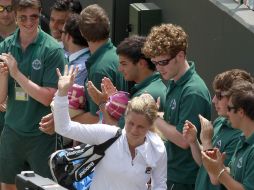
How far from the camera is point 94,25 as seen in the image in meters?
6.46

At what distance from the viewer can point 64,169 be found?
5.22 metres

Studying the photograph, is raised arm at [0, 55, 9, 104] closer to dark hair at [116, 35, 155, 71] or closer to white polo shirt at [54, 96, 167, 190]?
dark hair at [116, 35, 155, 71]

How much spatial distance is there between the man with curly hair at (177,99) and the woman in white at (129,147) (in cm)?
38

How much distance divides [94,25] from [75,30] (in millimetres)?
521

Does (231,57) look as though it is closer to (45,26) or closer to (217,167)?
(45,26)

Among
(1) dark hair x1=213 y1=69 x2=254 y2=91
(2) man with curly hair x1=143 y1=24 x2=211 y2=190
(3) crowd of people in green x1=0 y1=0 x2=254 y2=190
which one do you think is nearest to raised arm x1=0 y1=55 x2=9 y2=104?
(3) crowd of people in green x1=0 y1=0 x2=254 y2=190

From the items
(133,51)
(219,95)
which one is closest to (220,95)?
(219,95)

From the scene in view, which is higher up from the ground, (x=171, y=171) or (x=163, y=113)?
(x=163, y=113)

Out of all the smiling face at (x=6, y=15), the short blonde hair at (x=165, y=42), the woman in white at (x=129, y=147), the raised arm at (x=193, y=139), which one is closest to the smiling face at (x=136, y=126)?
the woman in white at (x=129, y=147)

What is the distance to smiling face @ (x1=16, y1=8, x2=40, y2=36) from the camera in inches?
258

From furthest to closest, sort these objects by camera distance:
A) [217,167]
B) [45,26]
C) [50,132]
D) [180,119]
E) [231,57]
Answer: [45,26], [231,57], [50,132], [180,119], [217,167]

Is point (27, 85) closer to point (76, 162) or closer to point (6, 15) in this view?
point (76, 162)

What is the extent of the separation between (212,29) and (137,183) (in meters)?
3.47

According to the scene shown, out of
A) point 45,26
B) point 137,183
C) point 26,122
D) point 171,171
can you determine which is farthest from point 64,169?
point 45,26
